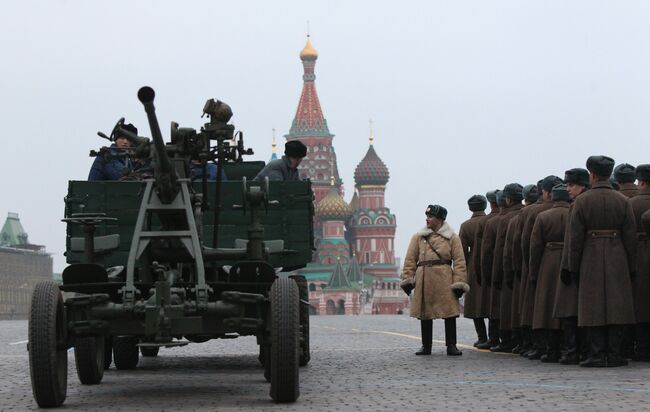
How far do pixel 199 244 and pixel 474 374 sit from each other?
128 inches

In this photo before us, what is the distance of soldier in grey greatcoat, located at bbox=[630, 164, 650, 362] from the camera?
1323 centimetres

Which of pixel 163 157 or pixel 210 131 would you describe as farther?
pixel 210 131

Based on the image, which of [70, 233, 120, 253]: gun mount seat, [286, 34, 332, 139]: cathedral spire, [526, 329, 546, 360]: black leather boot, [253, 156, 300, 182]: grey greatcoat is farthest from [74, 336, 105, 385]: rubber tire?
[286, 34, 332, 139]: cathedral spire

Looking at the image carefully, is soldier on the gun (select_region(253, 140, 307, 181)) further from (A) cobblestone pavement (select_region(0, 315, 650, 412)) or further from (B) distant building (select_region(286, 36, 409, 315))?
(B) distant building (select_region(286, 36, 409, 315))

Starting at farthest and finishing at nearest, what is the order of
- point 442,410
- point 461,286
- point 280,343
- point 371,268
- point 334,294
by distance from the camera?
1. point 371,268
2. point 334,294
3. point 461,286
4. point 280,343
5. point 442,410

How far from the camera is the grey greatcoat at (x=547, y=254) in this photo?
14.1 meters

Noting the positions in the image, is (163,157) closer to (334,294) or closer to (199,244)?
(199,244)

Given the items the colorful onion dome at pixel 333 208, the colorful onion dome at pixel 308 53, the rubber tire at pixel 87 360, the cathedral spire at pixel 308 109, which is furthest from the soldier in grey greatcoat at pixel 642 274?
the colorful onion dome at pixel 308 53

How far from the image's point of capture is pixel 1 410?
9.47 metres

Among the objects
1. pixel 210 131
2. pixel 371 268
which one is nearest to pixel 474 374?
pixel 210 131

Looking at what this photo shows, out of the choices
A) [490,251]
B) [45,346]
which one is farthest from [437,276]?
[45,346]

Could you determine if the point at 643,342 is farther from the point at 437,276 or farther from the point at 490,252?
the point at 490,252

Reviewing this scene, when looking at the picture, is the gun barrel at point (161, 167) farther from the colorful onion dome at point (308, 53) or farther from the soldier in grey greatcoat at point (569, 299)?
the colorful onion dome at point (308, 53)

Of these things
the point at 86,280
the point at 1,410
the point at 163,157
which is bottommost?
the point at 1,410
